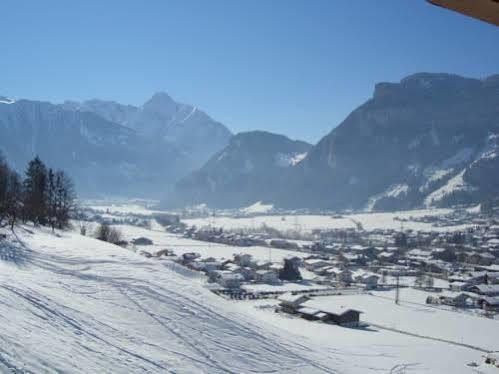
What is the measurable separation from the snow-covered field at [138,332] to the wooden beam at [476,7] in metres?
8.50

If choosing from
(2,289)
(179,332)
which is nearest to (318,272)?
(179,332)

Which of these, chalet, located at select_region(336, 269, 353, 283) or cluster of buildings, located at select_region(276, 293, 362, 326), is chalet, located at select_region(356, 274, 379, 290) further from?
cluster of buildings, located at select_region(276, 293, 362, 326)

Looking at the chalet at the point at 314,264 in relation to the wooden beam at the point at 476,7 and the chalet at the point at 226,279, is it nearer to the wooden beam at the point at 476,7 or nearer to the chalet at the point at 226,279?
the chalet at the point at 226,279

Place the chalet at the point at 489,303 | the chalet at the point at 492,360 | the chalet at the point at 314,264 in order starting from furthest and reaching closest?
the chalet at the point at 314,264, the chalet at the point at 489,303, the chalet at the point at 492,360

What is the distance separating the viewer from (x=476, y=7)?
1587mm

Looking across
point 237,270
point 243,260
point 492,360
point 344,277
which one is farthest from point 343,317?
point 243,260

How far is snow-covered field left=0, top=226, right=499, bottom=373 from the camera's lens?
962cm

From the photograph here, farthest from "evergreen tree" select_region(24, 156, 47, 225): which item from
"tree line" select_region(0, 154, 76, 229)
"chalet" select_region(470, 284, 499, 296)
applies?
"chalet" select_region(470, 284, 499, 296)

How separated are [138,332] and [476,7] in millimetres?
12211

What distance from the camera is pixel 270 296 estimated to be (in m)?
35.5

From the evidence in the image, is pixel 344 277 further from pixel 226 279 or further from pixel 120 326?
pixel 120 326

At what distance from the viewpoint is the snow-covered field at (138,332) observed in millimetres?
9625

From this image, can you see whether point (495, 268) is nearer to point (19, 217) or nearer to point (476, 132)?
point (19, 217)

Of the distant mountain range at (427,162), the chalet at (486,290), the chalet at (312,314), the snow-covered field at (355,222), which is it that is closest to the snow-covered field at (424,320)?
the chalet at (312,314)
